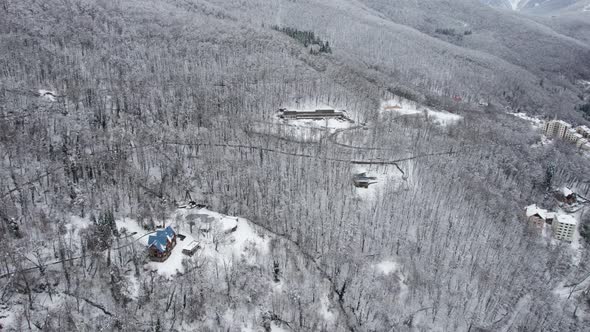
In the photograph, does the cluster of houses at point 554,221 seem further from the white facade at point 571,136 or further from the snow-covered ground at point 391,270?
the white facade at point 571,136

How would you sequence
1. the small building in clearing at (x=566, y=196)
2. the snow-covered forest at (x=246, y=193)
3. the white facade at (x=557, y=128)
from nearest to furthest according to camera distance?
the snow-covered forest at (x=246, y=193), the small building in clearing at (x=566, y=196), the white facade at (x=557, y=128)

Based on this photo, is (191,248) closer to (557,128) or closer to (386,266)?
(386,266)

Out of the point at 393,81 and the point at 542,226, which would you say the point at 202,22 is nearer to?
the point at 393,81

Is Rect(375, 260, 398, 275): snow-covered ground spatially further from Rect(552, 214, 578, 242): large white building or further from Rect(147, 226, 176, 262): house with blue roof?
Rect(552, 214, 578, 242): large white building

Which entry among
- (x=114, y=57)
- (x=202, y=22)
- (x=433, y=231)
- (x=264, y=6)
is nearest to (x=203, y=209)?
(x=433, y=231)

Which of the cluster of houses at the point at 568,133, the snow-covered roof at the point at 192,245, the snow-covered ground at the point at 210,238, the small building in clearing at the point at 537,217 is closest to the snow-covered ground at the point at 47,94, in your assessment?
the snow-covered ground at the point at 210,238
